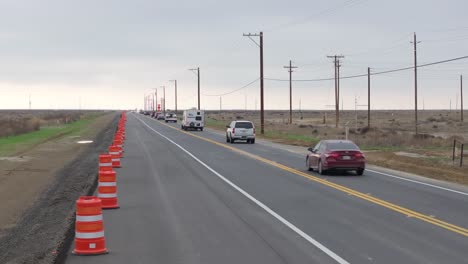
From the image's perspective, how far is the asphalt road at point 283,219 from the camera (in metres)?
10.4

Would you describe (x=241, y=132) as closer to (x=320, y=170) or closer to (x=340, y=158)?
(x=320, y=170)

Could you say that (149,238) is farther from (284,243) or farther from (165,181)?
(165,181)

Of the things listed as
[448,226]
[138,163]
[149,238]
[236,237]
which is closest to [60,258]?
[149,238]

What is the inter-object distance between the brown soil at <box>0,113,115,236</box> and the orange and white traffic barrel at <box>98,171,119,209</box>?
6.66 ft

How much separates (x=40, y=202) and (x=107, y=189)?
4.02 meters

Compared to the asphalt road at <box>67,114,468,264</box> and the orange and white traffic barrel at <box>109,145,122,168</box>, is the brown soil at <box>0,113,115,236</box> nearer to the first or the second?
the orange and white traffic barrel at <box>109,145,122,168</box>

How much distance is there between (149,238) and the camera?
1186 cm

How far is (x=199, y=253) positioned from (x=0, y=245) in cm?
410

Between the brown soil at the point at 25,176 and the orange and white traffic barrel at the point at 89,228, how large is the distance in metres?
4.27

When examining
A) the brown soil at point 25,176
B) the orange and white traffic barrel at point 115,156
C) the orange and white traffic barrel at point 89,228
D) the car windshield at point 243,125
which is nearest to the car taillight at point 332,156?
the orange and white traffic barrel at point 115,156

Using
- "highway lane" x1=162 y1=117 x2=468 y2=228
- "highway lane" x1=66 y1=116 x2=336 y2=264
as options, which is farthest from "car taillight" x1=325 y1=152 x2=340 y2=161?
"highway lane" x1=66 y1=116 x2=336 y2=264

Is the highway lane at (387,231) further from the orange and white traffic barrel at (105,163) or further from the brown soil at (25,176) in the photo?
the brown soil at (25,176)

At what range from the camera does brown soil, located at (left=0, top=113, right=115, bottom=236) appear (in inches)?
704

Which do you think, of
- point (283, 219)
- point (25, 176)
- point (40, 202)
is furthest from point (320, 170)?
point (283, 219)
